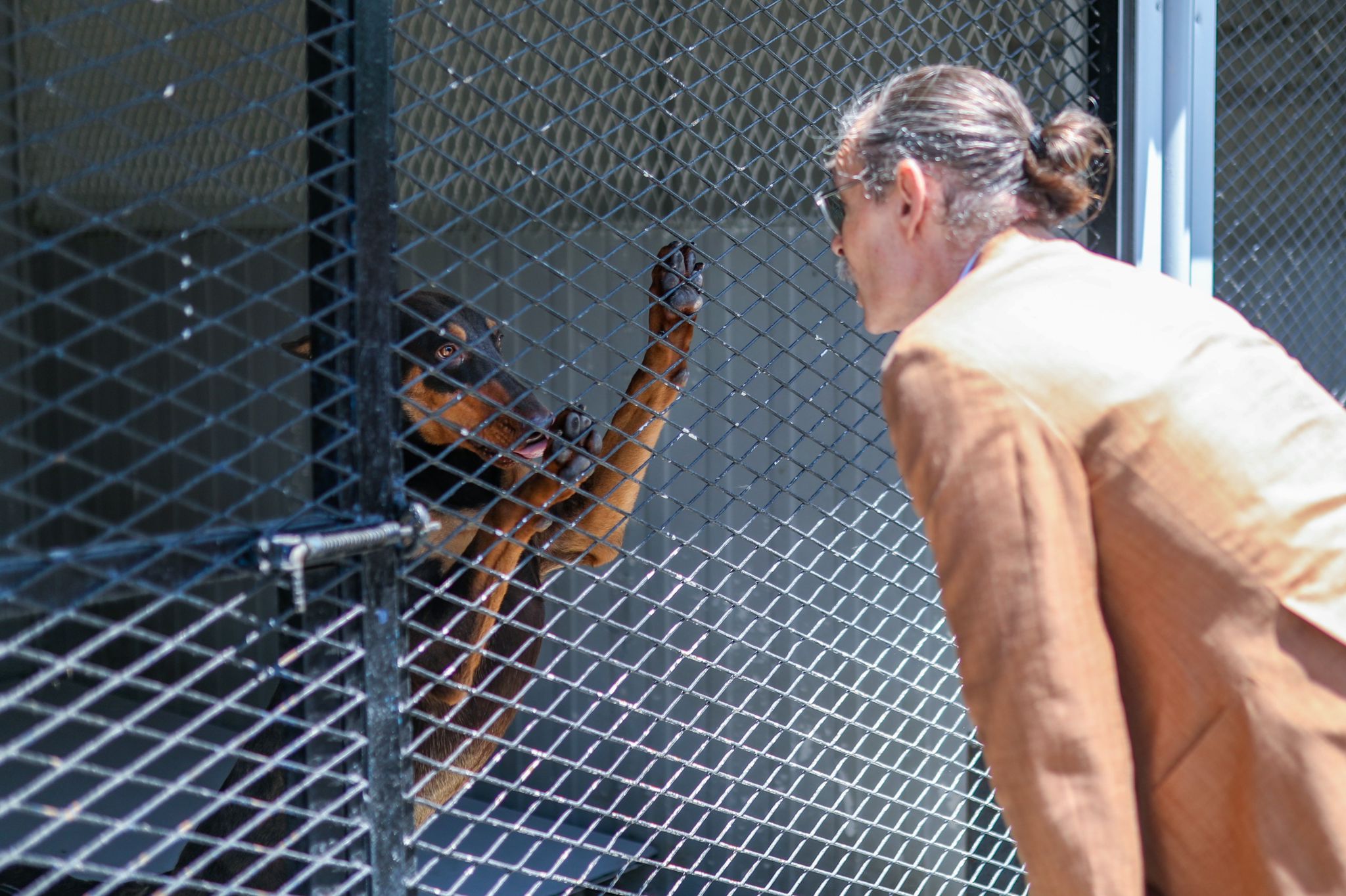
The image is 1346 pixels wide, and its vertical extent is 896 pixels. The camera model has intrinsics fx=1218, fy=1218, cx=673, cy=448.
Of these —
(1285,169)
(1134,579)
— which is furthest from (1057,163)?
(1285,169)

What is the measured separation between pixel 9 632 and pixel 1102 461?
279 inches

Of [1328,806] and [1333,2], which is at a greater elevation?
[1333,2]

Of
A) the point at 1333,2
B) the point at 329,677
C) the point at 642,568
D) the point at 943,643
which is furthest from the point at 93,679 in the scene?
the point at 1333,2

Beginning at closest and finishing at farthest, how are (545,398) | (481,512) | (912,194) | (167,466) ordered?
(912,194)
(481,512)
(545,398)
(167,466)

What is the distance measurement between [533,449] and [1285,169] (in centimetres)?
322

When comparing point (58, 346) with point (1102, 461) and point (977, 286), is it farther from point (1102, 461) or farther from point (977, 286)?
point (1102, 461)

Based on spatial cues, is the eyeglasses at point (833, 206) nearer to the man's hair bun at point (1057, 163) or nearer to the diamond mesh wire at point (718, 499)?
the man's hair bun at point (1057, 163)

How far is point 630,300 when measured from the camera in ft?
15.0

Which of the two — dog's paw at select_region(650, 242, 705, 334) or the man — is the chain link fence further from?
the man

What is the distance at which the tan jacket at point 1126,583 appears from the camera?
1.20 metres

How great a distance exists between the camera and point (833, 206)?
5.50 ft

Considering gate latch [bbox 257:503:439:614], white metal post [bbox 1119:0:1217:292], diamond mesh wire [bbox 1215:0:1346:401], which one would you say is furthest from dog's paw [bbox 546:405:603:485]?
diamond mesh wire [bbox 1215:0:1346:401]

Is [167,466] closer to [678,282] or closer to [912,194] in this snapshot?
[678,282]

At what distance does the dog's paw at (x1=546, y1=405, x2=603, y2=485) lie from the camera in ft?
7.27
